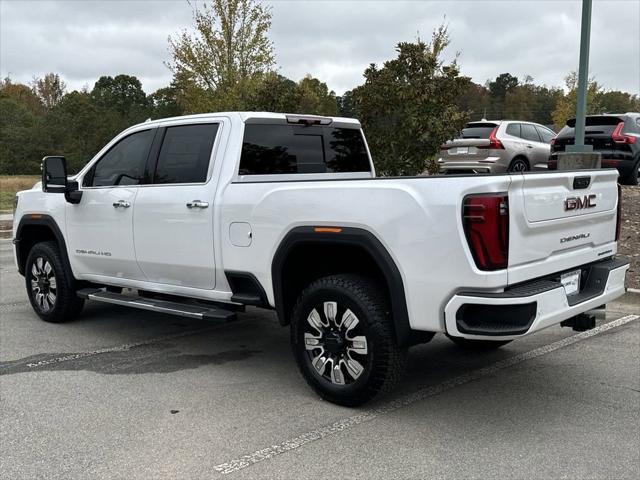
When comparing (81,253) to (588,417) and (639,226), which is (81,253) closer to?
(588,417)

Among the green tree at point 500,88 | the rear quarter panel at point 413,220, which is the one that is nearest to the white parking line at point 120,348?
the rear quarter panel at point 413,220

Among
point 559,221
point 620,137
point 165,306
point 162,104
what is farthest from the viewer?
point 162,104

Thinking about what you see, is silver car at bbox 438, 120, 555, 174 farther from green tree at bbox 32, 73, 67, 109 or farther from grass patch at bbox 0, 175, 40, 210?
green tree at bbox 32, 73, 67, 109

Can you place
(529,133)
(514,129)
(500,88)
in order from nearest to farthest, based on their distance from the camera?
(514,129), (529,133), (500,88)

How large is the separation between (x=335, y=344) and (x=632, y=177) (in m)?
11.3

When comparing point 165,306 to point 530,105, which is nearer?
point 165,306

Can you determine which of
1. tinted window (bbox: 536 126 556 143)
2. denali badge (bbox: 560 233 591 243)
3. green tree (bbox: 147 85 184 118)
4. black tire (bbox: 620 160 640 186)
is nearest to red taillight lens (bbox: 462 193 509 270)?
denali badge (bbox: 560 233 591 243)

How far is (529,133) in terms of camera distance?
14.4m

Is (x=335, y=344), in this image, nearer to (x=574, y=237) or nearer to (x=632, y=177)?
(x=574, y=237)

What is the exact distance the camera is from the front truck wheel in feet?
13.1

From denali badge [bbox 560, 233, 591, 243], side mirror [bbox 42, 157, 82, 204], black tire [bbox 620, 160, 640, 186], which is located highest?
side mirror [bbox 42, 157, 82, 204]

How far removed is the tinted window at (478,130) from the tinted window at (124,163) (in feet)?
29.6

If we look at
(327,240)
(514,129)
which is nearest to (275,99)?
(514,129)

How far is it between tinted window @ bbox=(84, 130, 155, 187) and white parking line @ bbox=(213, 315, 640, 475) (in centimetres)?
282
